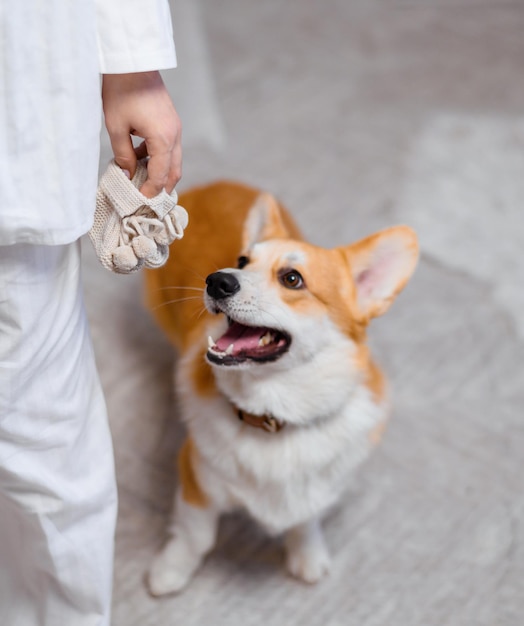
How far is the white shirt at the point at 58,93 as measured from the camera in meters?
0.64

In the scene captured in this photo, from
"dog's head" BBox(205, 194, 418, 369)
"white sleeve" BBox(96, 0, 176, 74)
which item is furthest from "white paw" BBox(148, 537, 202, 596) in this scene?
"white sleeve" BBox(96, 0, 176, 74)

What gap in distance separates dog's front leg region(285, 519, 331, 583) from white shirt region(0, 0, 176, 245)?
0.78 meters

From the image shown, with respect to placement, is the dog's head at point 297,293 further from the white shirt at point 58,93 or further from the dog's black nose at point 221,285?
the white shirt at point 58,93

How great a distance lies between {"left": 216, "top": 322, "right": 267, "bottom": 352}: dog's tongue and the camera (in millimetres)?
1089

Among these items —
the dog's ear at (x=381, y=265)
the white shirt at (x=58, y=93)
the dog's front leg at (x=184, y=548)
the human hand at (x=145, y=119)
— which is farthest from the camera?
the dog's front leg at (x=184, y=548)

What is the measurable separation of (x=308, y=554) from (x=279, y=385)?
0.36 m

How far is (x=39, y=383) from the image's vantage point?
78 centimetres

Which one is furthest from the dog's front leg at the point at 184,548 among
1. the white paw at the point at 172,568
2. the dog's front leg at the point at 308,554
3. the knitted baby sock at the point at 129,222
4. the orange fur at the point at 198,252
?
the knitted baby sock at the point at 129,222

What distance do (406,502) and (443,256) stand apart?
0.72 m

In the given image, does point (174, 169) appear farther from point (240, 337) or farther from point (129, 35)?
point (240, 337)

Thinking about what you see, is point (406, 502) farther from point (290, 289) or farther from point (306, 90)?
point (306, 90)

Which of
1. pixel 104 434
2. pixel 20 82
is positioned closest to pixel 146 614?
pixel 104 434

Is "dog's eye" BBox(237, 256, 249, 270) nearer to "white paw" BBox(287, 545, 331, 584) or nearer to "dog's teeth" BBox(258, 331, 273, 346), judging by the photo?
"dog's teeth" BBox(258, 331, 273, 346)

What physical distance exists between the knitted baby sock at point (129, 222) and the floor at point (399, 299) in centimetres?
72
